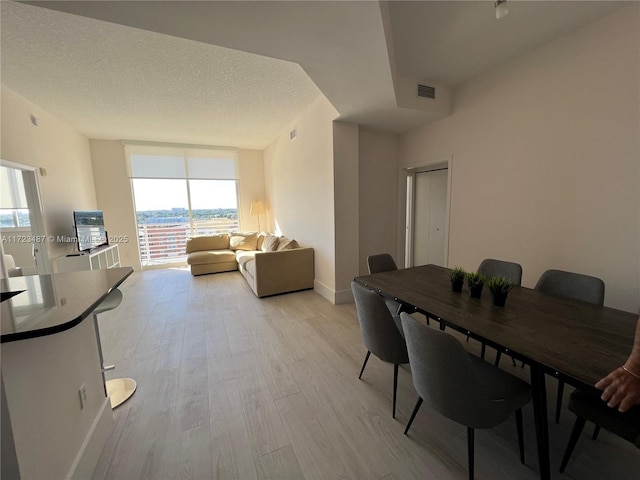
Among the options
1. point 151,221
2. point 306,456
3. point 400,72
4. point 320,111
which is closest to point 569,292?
point 306,456

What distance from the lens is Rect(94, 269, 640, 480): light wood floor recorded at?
4.44 feet

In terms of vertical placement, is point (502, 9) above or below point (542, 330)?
above

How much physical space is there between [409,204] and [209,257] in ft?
13.6

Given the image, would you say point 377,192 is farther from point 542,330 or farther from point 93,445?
point 93,445

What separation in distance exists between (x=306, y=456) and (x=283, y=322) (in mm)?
1713

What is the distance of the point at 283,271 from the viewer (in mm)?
4000

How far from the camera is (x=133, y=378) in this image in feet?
6.88

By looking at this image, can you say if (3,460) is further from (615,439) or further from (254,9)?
(615,439)

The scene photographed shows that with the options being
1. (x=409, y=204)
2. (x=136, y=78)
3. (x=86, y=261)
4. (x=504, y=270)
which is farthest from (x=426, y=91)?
(x=86, y=261)

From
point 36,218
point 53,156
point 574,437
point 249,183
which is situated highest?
point 53,156

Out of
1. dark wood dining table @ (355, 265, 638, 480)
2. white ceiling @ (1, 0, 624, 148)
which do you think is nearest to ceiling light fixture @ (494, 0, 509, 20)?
white ceiling @ (1, 0, 624, 148)

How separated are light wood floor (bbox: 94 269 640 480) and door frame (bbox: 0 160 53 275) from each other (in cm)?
196

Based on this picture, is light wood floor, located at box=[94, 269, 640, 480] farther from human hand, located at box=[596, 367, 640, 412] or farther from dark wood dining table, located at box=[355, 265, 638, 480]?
human hand, located at box=[596, 367, 640, 412]

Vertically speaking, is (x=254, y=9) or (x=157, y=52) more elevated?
(x=157, y=52)
